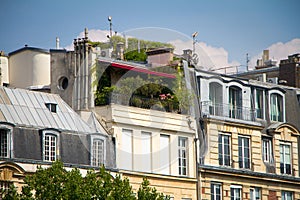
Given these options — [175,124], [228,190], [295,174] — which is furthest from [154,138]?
[295,174]

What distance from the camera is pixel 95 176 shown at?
50.6m

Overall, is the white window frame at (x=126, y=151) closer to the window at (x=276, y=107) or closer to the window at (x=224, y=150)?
the window at (x=224, y=150)

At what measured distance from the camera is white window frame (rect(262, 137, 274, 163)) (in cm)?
6662

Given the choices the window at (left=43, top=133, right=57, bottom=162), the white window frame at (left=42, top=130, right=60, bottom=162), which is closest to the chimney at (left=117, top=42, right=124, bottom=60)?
the white window frame at (left=42, top=130, right=60, bottom=162)

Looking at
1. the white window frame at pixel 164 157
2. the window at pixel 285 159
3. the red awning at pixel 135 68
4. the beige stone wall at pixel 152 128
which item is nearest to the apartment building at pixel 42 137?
the beige stone wall at pixel 152 128

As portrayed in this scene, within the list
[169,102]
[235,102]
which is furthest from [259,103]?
[169,102]

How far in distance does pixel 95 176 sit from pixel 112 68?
990cm

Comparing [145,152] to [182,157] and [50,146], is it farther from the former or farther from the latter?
[50,146]

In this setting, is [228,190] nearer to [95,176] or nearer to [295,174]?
[295,174]

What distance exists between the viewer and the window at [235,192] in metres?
63.3

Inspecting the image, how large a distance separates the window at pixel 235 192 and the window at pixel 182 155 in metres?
3.67

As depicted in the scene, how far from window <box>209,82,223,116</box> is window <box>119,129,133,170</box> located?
765 centimetres

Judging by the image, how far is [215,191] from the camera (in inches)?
2459

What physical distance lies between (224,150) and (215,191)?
258 cm
